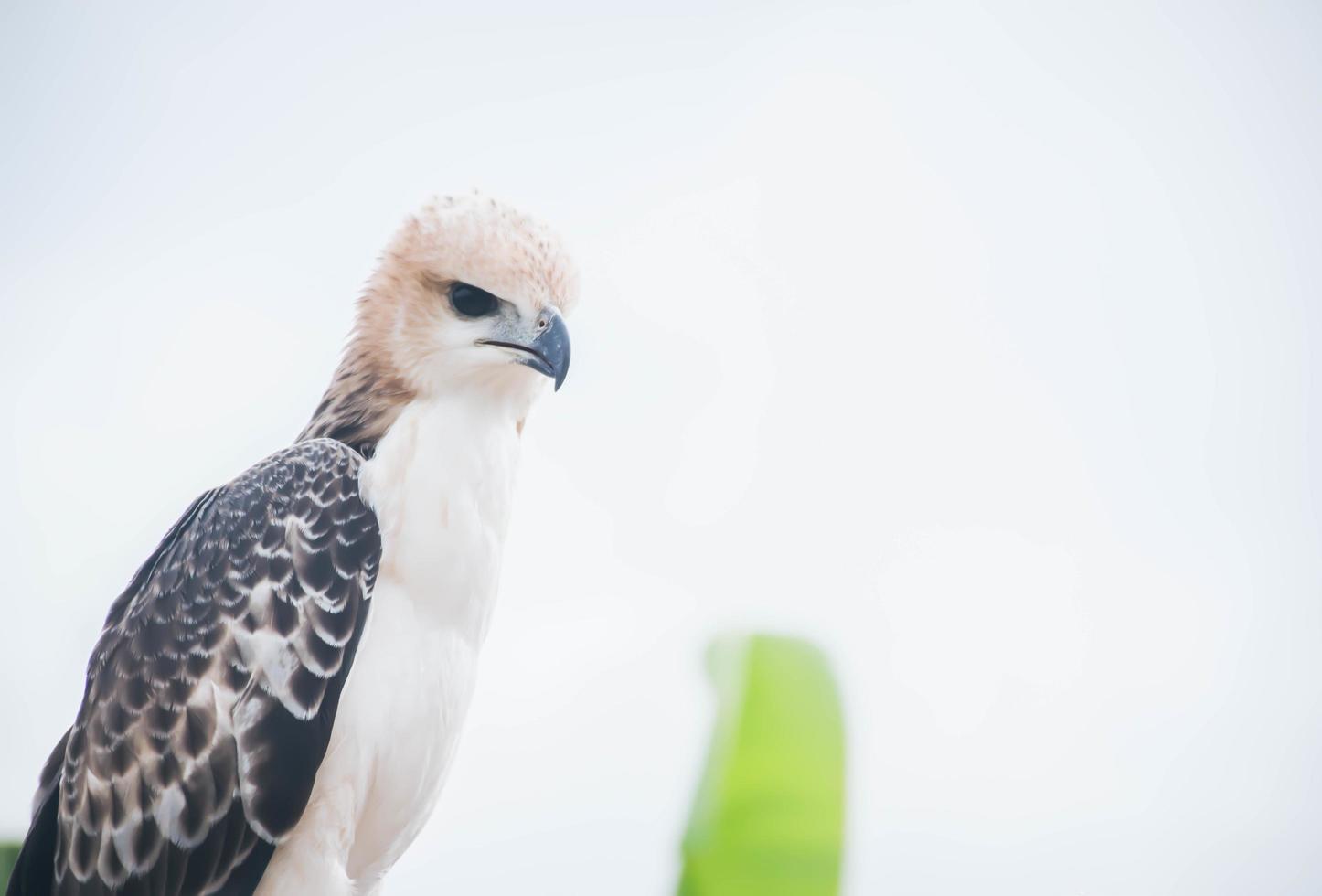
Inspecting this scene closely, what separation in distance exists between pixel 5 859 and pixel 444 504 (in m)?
0.80

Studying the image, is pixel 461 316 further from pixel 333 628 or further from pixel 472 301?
pixel 333 628

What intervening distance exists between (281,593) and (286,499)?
0.37 ft

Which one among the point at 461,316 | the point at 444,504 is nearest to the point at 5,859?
the point at 444,504

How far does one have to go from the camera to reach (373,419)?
132 cm

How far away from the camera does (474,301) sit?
4.16 feet

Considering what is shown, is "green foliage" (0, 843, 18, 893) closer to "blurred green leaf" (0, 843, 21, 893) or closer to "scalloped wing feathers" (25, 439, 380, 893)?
"blurred green leaf" (0, 843, 21, 893)

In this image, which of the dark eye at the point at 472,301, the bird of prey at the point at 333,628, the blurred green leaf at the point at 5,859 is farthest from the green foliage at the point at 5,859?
the dark eye at the point at 472,301

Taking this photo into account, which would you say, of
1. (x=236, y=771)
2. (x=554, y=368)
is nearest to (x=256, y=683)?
(x=236, y=771)

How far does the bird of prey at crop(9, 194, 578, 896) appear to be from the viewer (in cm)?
112

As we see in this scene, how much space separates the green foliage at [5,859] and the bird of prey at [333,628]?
7.2 inches

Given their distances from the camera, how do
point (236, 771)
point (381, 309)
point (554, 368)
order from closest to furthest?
point (236, 771) → point (554, 368) → point (381, 309)

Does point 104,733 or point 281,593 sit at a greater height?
point 281,593

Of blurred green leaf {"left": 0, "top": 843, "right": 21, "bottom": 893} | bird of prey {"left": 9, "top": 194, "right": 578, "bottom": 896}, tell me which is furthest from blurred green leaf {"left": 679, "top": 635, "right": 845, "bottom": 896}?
blurred green leaf {"left": 0, "top": 843, "right": 21, "bottom": 893}

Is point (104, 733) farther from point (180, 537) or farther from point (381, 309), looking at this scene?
point (381, 309)
